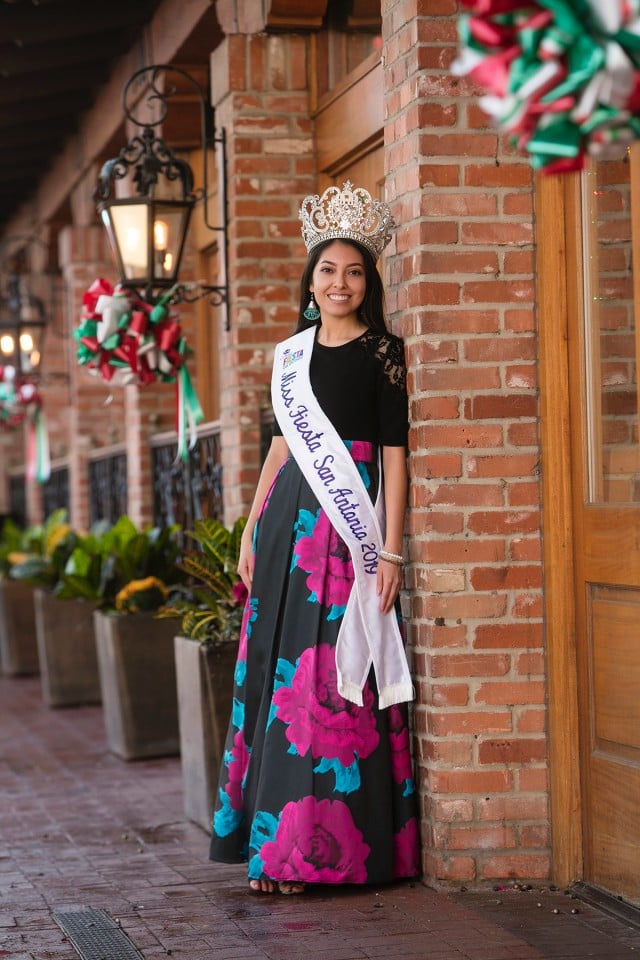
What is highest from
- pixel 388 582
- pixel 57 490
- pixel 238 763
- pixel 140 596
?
pixel 57 490

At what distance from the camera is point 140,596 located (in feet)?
22.4

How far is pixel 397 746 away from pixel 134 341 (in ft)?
8.98

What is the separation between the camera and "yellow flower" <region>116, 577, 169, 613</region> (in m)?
6.82

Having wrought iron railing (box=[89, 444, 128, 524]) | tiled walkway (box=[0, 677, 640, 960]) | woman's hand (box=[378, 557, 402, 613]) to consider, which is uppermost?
wrought iron railing (box=[89, 444, 128, 524])

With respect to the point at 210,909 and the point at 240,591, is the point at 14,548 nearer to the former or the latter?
the point at 240,591

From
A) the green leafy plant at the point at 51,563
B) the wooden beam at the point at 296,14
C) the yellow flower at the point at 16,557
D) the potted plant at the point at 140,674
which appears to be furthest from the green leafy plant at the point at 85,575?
the wooden beam at the point at 296,14

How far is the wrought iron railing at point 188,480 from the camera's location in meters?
6.66

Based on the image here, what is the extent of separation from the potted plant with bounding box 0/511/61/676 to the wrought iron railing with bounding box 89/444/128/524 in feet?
1.05

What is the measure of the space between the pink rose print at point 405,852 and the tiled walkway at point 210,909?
5cm

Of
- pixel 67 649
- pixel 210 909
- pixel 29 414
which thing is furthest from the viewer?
pixel 29 414

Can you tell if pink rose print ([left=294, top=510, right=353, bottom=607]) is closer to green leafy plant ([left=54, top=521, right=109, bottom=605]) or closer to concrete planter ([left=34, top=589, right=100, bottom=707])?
green leafy plant ([left=54, top=521, right=109, bottom=605])

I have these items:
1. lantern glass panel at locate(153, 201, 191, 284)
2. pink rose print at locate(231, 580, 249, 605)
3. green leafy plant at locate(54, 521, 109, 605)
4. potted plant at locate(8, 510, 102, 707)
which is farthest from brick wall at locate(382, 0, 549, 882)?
potted plant at locate(8, 510, 102, 707)

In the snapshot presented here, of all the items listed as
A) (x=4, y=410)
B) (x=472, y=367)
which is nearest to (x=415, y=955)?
(x=472, y=367)

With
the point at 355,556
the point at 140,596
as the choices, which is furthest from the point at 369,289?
the point at 140,596
